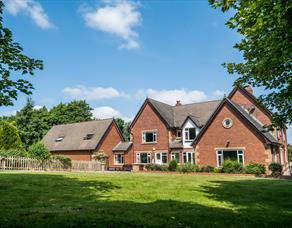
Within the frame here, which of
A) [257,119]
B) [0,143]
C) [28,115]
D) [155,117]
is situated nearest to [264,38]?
[257,119]

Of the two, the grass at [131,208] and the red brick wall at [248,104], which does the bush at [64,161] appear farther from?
the red brick wall at [248,104]

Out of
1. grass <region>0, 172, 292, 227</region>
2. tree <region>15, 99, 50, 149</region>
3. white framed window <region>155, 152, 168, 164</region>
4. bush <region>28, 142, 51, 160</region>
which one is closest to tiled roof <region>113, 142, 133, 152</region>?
white framed window <region>155, 152, 168, 164</region>

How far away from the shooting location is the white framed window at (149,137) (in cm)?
4459

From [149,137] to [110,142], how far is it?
740cm

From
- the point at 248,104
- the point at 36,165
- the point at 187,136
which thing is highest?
the point at 248,104

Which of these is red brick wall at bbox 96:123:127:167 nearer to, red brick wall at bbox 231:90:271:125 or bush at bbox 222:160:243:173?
red brick wall at bbox 231:90:271:125

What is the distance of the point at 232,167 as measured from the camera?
104ft

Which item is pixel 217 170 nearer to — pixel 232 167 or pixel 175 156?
pixel 232 167

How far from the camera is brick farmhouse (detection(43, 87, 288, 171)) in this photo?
34031 millimetres

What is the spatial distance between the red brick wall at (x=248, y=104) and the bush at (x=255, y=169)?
8303 mm

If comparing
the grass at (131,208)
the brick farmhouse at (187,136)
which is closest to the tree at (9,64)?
the grass at (131,208)

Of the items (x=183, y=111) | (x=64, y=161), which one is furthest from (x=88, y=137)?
(x=183, y=111)

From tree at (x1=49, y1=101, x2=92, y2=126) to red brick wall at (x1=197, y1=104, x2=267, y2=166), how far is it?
155 ft

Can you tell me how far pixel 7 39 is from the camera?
34.6 feet
